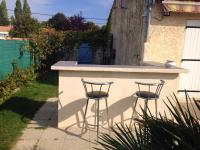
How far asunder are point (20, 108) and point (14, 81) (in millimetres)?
3038

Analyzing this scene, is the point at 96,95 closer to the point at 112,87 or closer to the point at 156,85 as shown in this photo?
the point at 112,87

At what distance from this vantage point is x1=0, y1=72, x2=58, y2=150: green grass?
22.5ft

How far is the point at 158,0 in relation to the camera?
941 cm

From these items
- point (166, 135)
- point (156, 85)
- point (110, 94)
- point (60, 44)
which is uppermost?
point (166, 135)

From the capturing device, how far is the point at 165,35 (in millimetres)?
9797

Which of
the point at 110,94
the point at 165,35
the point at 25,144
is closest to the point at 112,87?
the point at 110,94

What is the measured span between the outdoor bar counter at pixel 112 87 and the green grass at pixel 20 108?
44.1 inches

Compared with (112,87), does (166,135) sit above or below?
above

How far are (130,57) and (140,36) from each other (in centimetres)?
187

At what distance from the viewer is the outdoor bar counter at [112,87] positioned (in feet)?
23.9

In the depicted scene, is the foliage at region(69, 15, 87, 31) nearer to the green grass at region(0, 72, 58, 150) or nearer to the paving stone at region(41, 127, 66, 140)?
the green grass at region(0, 72, 58, 150)

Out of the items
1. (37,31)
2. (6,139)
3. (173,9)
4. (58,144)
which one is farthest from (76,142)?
(37,31)

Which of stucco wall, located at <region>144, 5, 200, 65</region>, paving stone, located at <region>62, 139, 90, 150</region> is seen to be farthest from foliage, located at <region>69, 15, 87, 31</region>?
paving stone, located at <region>62, 139, 90, 150</region>

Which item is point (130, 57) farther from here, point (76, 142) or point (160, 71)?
point (76, 142)
